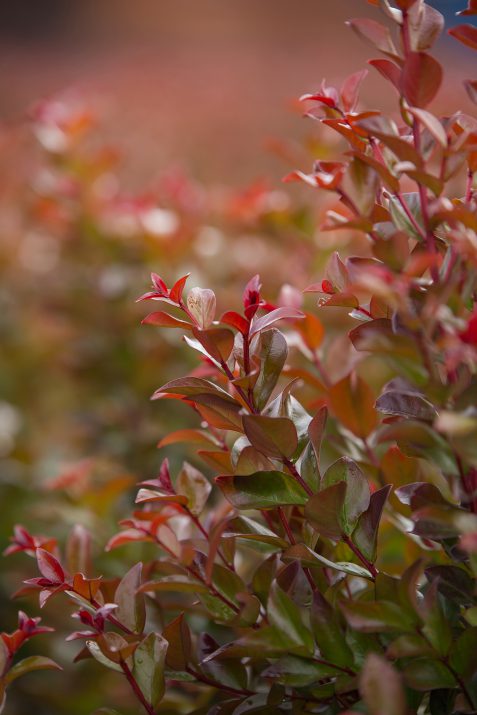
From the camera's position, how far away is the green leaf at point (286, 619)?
19.1 inches

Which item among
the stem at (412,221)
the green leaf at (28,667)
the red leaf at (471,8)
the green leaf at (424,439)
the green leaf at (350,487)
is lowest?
the green leaf at (28,667)

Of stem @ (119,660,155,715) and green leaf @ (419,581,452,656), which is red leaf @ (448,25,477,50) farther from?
stem @ (119,660,155,715)

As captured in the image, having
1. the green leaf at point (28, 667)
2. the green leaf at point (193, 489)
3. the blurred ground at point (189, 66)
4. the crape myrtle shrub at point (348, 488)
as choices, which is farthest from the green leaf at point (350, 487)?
the blurred ground at point (189, 66)

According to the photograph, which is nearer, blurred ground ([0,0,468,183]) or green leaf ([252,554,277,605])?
green leaf ([252,554,277,605])

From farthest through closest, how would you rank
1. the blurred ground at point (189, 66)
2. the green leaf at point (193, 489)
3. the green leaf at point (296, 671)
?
1. the blurred ground at point (189, 66)
2. the green leaf at point (193, 489)
3. the green leaf at point (296, 671)

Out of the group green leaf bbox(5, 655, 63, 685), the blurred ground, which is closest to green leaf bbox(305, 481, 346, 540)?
green leaf bbox(5, 655, 63, 685)

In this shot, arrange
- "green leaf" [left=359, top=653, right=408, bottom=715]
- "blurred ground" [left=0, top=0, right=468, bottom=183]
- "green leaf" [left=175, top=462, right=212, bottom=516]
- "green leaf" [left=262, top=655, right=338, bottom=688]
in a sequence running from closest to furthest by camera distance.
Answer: "green leaf" [left=359, top=653, right=408, bottom=715] → "green leaf" [left=262, top=655, right=338, bottom=688] → "green leaf" [left=175, top=462, right=212, bottom=516] → "blurred ground" [left=0, top=0, right=468, bottom=183]

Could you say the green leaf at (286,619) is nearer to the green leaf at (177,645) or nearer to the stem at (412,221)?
the green leaf at (177,645)

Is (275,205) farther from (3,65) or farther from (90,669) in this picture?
(3,65)

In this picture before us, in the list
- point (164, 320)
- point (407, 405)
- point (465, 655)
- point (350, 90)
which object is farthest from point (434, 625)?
point (350, 90)

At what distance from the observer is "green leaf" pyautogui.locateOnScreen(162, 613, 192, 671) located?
0.56 meters

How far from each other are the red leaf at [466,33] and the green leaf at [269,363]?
0.22m

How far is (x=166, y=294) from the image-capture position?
518mm

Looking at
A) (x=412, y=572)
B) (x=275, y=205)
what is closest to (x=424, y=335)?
(x=412, y=572)
